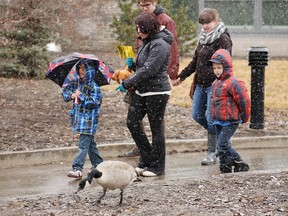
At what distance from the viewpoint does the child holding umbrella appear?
9.16 metres

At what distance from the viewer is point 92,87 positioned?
9.17 m

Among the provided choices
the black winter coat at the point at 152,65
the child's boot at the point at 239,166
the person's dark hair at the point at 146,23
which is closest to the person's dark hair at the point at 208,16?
the black winter coat at the point at 152,65

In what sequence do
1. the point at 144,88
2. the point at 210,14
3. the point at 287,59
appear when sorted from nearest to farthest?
the point at 144,88 → the point at 210,14 → the point at 287,59

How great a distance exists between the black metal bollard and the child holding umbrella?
349 centimetres

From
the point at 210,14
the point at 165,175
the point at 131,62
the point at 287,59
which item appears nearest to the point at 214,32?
the point at 210,14

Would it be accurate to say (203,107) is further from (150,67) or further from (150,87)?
(150,67)

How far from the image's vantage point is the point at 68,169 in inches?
388

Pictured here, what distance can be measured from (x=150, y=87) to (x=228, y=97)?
88 cm

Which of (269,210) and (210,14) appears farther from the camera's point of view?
(210,14)

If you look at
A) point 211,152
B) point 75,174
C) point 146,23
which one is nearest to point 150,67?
point 146,23

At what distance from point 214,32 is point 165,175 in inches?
71.1

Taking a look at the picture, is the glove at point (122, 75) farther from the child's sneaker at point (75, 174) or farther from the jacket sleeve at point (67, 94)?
the child's sneaker at point (75, 174)

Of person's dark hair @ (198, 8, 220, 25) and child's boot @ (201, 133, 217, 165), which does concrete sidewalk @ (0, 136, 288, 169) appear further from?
person's dark hair @ (198, 8, 220, 25)

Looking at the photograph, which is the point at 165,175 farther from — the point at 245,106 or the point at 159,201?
the point at 159,201
